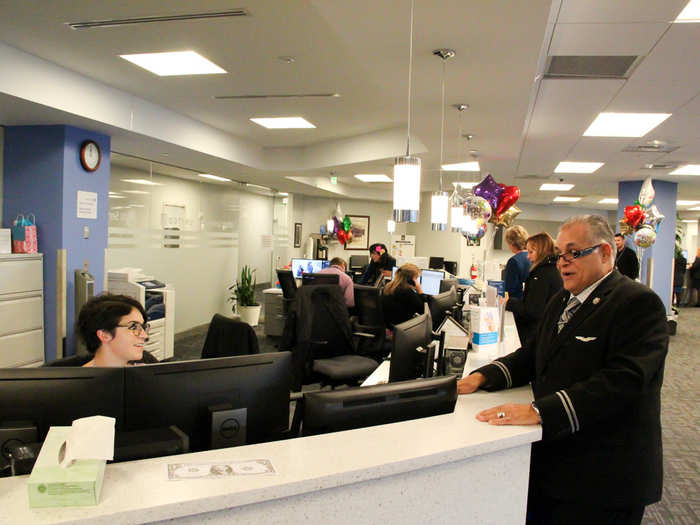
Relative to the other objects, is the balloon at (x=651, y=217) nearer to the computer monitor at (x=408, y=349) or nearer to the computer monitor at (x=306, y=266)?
the computer monitor at (x=306, y=266)

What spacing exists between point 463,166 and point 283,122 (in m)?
3.04

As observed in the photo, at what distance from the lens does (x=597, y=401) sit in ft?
5.06

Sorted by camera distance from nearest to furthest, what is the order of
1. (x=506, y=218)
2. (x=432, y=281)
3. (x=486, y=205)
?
(x=486, y=205) < (x=432, y=281) < (x=506, y=218)

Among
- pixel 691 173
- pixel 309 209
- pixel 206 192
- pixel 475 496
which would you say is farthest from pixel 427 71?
pixel 309 209

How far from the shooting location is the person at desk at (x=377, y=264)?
8.25 m

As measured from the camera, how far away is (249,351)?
289cm

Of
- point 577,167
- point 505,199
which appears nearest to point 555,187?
point 577,167

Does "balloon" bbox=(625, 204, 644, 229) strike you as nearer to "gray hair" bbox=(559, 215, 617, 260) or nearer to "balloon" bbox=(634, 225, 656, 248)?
"balloon" bbox=(634, 225, 656, 248)

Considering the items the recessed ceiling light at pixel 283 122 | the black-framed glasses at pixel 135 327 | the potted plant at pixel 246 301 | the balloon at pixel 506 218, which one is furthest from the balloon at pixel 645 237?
the black-framed glasses at pixel 135 327

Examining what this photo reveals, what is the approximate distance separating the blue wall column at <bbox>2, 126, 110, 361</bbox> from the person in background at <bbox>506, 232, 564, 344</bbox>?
13.4 feet

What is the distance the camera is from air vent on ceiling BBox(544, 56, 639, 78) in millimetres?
3635

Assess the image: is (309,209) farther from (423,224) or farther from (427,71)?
(427,71)

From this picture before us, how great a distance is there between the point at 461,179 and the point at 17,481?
9595mm

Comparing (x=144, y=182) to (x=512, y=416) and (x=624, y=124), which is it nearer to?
(x=624, y=124)
